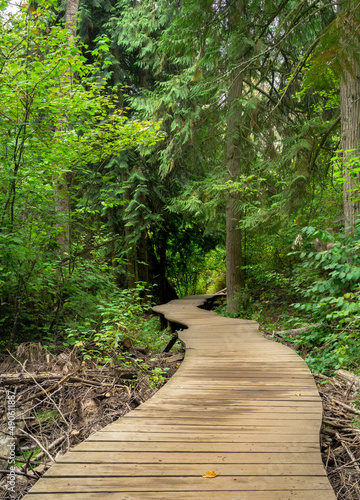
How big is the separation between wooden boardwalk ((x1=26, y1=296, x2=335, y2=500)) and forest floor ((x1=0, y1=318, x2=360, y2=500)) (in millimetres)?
322

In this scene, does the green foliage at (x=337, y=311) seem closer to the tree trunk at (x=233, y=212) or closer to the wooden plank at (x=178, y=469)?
the wooden plank at (x=178, y=469)

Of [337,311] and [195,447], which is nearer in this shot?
[195,447]

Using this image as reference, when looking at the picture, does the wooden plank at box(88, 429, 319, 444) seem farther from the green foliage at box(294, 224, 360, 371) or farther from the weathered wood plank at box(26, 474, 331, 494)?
the green foliage at box(294, 224, 360, 371)

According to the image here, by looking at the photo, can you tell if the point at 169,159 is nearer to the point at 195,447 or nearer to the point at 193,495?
the point at 195,447

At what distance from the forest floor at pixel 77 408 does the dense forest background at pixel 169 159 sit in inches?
27.2

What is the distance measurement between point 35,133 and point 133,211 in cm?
620

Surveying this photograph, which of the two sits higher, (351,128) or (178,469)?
(351,128)

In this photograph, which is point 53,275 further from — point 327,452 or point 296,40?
point 296,40

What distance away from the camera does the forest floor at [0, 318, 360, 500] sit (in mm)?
2826

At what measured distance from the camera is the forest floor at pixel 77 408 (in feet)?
9.27

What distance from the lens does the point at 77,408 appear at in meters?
3.74

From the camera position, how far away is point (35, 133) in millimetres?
5602

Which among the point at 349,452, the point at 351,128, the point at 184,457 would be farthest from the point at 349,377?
the point at 351,128

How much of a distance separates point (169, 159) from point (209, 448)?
32.7ft
